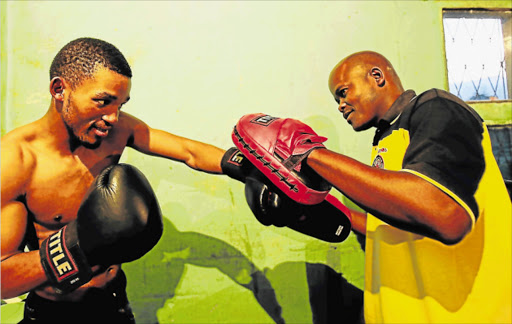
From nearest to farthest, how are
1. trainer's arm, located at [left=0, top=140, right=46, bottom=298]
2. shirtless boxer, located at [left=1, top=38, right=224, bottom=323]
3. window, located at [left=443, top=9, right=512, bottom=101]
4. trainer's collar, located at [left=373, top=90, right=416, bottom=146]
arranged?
trainer's arm, located at [left=0, top=140, right=46, bottom=298] → shirtless boxer, located at [left=1, top=38, right=224, bottom=323] → trainer's collar, located at [left=373, top=90, right=416, bottom=146] → window, located at [left=443, top=9, right=512, bottom=101]

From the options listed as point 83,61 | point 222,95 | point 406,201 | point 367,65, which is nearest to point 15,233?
point 83,61

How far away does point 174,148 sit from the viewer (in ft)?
5.17

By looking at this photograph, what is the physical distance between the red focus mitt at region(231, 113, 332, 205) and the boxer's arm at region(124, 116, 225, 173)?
401mm

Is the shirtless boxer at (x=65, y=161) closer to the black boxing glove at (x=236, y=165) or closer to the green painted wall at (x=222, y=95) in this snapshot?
the black boxing glove at (x=236, y=165)

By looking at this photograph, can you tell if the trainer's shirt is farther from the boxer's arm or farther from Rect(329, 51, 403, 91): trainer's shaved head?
the boxer's arm

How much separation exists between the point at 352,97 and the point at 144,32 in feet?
4.81

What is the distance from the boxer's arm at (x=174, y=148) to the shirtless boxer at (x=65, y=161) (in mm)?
245

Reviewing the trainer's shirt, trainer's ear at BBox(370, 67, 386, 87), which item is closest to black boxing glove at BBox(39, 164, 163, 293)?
the trainer's shirt

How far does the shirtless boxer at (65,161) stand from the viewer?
3.66ft

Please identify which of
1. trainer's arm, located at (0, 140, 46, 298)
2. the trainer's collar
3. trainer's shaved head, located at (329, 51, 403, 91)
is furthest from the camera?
trainer's shaved head, located at (329, 51, 403, 91)

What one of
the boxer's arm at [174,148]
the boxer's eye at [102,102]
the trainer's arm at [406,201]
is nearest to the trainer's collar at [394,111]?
the trainer's arm at [406,201]

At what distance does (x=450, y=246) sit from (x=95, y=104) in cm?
133

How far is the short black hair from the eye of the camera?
1152mm

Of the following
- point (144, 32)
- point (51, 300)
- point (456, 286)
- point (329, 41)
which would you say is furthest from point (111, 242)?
point (329, 41)
